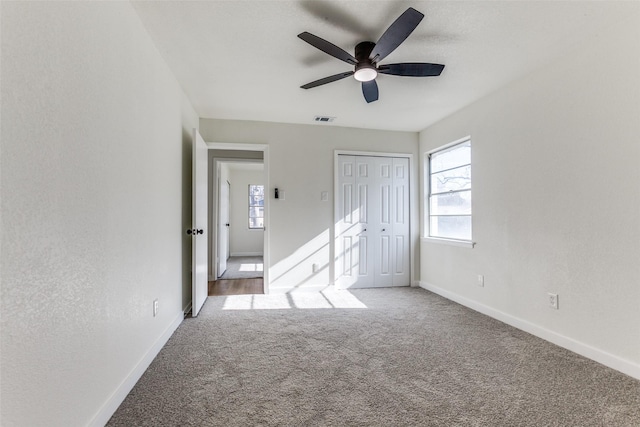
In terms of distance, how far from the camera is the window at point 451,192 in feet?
12.2

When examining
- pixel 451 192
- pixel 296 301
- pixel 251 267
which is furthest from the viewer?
pixel 251 267

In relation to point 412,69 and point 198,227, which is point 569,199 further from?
→ point 198,227

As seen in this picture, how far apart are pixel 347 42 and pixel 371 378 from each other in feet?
7.79

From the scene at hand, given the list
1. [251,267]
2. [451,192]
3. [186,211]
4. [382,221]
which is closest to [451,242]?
[451,192]

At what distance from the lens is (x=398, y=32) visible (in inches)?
72.7

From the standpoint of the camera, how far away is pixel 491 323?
9.82 ft

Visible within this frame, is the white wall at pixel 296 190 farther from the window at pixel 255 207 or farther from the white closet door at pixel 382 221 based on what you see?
the window at pixel 255 207

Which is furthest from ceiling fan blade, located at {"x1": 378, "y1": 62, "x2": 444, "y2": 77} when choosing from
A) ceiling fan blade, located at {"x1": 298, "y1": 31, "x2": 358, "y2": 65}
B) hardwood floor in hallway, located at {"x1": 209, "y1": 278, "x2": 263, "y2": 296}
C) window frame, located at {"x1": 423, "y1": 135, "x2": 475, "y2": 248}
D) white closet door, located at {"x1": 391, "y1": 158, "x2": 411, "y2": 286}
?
hardwood floor in hallway, located at {"x1": 209, "y1": 278, "x2": 263, "y2": 296}

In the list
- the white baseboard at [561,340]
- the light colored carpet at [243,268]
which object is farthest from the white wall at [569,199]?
the light colored carpet at [243,268]

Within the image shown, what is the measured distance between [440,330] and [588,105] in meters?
2.15

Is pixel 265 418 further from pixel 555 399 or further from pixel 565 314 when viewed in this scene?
pixel 565 314

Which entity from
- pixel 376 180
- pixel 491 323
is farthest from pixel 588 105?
pixel 376 180

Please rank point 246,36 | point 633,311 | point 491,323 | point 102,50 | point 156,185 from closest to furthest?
point 102,50 → point 633,311 → point 246,36 → point 156,185 → point 491,323

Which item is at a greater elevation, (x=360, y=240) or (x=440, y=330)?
(x=360, y=240)
